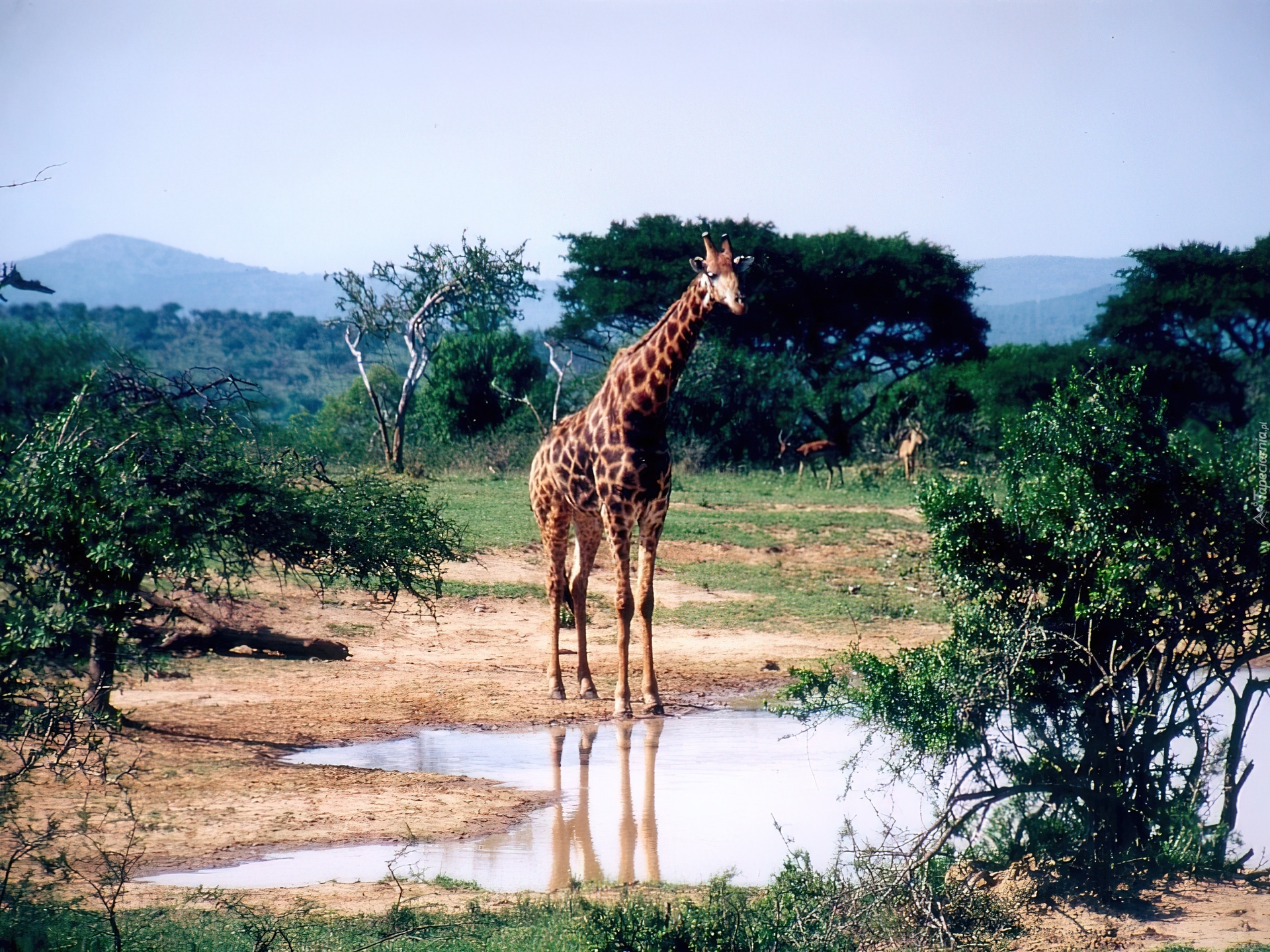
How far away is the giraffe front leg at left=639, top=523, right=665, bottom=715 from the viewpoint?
9344 mm

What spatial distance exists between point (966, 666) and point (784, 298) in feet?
86.6

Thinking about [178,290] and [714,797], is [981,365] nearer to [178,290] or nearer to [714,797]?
[714,797]

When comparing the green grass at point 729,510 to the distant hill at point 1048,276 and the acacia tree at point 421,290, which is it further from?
the distant hill at point 1048,276

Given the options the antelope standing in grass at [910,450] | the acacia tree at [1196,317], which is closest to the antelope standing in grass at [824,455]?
the antelope standing in grass at [910,450]

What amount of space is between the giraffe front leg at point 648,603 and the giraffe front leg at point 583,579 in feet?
1.99

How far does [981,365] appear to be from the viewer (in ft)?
101

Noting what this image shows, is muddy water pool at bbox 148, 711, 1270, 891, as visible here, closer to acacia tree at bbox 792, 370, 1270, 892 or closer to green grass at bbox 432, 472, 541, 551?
acacia tree at bbox 792, 370, 1270, 892

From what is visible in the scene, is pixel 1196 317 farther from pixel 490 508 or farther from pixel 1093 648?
pixel 1093 648

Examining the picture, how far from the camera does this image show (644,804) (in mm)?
7355

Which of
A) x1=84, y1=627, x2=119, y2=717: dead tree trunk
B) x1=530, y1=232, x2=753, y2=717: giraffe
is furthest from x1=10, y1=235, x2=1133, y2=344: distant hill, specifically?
x1=84, y1=627, x2=119, y2=717: dead tree trunk

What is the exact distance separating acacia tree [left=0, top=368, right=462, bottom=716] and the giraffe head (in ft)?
7.68

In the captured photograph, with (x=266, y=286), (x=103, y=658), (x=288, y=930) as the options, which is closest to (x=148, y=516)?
(x=103, y=658)

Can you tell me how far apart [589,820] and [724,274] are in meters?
3.51

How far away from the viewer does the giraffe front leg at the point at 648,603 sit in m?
9.34
